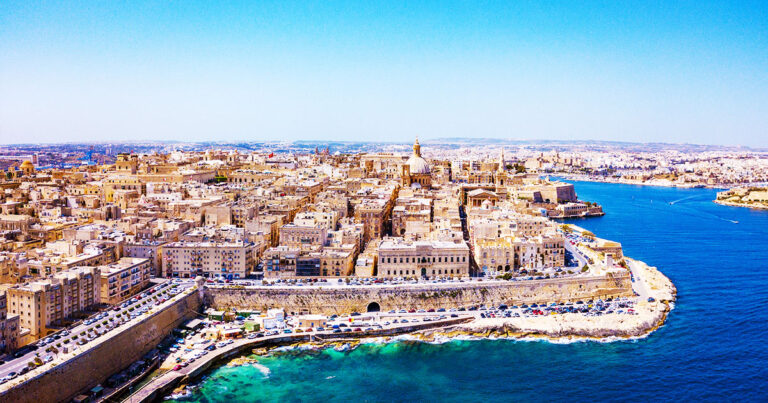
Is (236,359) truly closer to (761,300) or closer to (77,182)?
(761,300)

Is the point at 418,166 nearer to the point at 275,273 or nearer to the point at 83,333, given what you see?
the point at 275,273

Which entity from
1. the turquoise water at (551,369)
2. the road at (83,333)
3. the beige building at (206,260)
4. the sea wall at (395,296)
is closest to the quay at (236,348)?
the turquoise water at (551,369)

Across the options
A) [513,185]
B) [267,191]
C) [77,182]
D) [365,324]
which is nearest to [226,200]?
[267,191]

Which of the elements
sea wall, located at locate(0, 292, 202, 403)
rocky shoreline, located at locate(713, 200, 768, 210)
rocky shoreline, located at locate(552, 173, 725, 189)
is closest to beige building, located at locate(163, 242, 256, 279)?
sea wall, located at locate(0, 292, 202, 403)

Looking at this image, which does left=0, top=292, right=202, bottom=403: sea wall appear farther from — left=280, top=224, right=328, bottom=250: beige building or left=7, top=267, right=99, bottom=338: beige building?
left=280, top=224, right=328, bottom=250: beige building

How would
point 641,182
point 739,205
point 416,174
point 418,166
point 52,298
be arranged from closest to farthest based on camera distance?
1. point 52,298
2. point 416,174
3. point 418,166
4. point 739,205
5. point 641,182

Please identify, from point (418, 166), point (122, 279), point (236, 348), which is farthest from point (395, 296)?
point (418, 166)
